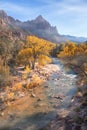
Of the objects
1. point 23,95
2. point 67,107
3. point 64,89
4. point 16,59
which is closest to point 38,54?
point 16,59

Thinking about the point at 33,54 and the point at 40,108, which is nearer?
the point at 40,108

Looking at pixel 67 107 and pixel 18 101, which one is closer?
pixel 67 107

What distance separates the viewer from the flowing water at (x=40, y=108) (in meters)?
38.8

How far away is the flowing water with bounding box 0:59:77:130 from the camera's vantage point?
38.8 meters

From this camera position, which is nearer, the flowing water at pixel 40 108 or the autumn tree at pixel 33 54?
the flowing water at pixel 40 108

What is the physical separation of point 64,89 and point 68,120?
2216 centimetres

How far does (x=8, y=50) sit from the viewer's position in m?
77.9

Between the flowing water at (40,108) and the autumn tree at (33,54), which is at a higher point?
the autumn tree at (33,54)

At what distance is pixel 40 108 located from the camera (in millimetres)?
44750

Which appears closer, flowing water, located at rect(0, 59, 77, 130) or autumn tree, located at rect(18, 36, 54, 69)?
flowing water, located at rect(0, 59, 77, 130)

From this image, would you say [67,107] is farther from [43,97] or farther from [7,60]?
[7,60]

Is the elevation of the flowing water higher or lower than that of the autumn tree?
lower

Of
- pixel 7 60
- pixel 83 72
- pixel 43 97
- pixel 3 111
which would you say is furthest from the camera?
pixel 7 60

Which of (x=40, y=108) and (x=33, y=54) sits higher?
(x=33, y=54)
